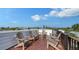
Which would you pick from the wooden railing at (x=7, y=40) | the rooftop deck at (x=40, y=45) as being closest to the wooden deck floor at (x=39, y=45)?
the rooftop deck at (x=40, y=45)

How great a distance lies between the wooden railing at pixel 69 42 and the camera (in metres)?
2.53

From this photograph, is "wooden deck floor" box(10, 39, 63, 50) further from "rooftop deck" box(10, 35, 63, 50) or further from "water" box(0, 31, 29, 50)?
"water" box(0, 31, 29, 50)

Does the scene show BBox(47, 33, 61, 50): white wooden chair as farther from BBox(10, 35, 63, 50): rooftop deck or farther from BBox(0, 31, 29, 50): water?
BBox(0, 31, 29, 50): water

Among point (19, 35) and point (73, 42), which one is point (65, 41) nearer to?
point (73, 42)

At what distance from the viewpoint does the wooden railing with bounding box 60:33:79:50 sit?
8.29ft

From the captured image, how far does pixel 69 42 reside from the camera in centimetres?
258

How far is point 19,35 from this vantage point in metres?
2.56

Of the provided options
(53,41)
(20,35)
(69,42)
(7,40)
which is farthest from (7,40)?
(69,42)

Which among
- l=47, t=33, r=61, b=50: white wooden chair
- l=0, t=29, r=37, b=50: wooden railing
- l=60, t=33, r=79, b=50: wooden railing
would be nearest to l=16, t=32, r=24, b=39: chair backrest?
l=0, t=29, r=37, b=50: wooden railing

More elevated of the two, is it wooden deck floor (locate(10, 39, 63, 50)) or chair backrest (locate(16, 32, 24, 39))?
chair backrest (locate(16, 32, 24, 39))

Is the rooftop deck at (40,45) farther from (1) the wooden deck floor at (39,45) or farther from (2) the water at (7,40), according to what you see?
(2) the water at (7,40)
